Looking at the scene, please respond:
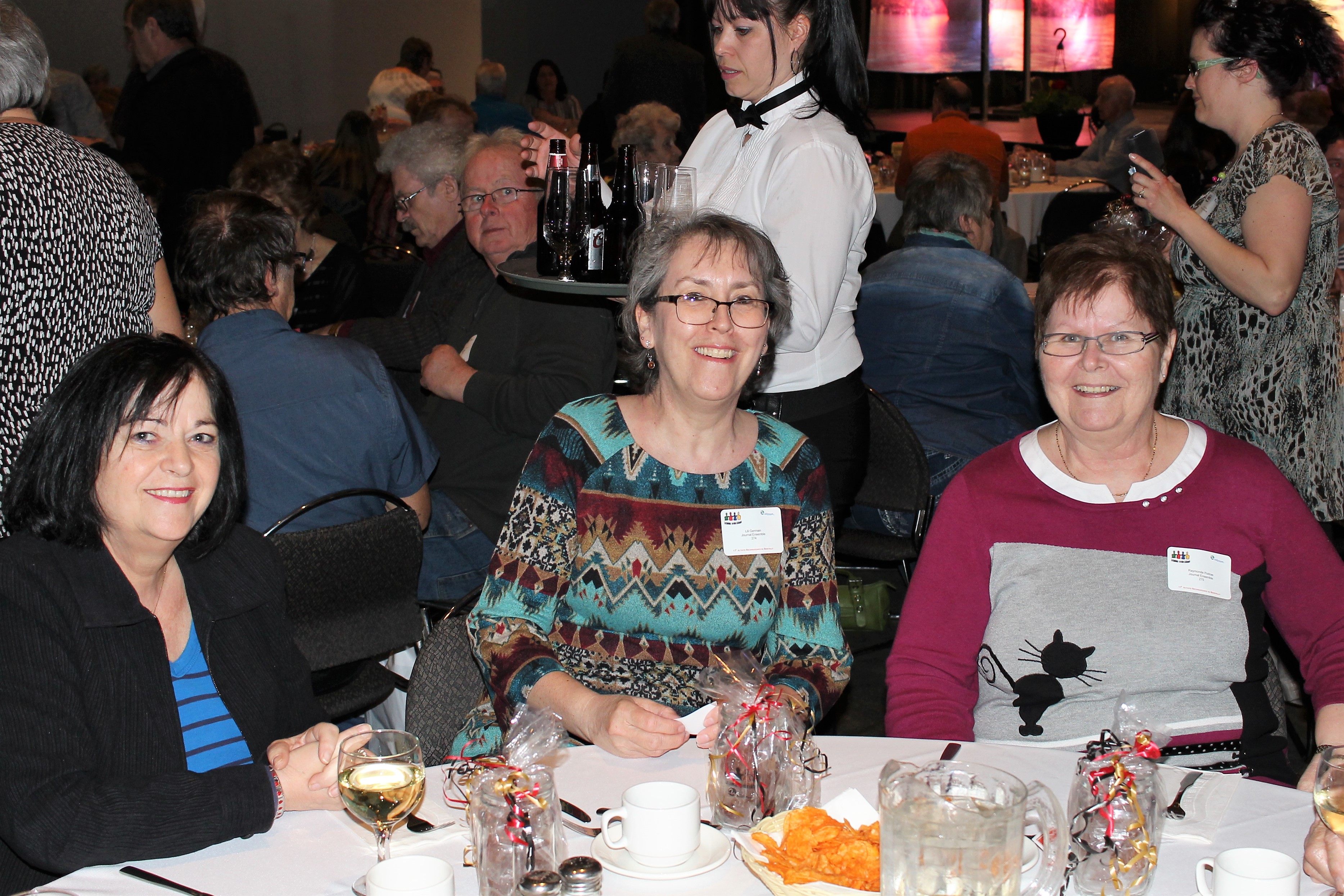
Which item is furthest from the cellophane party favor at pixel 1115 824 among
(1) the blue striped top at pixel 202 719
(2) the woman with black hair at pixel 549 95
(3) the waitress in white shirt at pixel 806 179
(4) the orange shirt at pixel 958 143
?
(2) the woman with black hair at pixel 549 95

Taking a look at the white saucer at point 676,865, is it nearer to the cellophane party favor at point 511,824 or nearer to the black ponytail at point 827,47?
the cellophane party favor at point 511,824

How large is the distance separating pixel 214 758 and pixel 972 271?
2.73 m

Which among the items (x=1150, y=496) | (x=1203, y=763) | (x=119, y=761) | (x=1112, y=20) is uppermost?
(x=1112, y=20)

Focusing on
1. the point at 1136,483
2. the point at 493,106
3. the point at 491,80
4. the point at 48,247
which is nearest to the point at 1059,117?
the point at 491,80

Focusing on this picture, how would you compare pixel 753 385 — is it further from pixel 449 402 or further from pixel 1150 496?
pixel 449 402

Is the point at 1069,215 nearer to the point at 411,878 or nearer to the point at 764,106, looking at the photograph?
the point at 764,106

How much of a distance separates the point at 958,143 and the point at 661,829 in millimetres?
6182

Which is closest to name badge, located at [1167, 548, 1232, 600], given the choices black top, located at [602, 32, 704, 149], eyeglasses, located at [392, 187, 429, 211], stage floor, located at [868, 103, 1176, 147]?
eyeglasses, located at [392, 187, 429, 211]

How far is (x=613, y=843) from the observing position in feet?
4.34

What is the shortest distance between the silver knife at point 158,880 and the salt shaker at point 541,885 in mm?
356

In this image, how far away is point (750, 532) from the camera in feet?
6.40

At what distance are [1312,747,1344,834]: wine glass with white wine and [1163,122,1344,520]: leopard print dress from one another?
1837mm

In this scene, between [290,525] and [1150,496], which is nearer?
[1150,496]

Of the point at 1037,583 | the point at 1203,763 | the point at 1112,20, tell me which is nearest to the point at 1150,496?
the point at 1037,583
